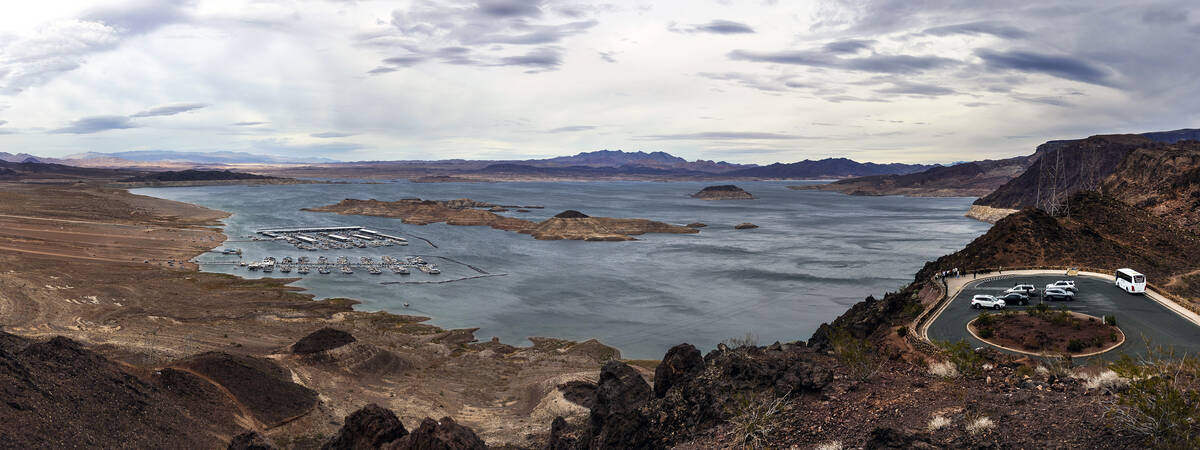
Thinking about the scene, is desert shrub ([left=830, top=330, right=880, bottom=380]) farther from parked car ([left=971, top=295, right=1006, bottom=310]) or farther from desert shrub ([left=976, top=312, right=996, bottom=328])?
parked car ([left=971, top=295, right=1006, bottom=310])

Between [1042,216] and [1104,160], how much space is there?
164618 millimetres

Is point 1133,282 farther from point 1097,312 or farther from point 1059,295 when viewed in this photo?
point 1097,312

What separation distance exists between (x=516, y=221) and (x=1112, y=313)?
122239 mm

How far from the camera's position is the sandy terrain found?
3416cm

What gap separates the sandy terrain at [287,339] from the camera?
34156 mm

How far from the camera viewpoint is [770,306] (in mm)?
66000

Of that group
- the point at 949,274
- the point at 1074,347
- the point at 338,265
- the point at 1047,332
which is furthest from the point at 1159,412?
the point at 338,265

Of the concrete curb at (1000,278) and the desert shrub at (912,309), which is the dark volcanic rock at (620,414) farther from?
the desert shrub at (912,309)

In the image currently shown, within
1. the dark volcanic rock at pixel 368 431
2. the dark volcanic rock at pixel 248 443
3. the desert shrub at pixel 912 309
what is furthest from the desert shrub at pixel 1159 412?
the dark volcanic rock at pixel 248 443

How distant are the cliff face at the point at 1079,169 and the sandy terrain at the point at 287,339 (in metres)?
169

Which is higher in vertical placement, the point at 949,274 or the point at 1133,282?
the point at 1133,282

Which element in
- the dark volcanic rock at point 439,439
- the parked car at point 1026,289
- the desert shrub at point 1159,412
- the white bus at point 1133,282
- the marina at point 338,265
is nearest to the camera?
the desert shrub at point 1159,412

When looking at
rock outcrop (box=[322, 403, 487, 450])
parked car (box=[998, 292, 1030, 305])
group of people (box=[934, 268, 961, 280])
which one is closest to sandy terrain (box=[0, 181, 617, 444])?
rock outcrop (box=[322, 403, 487, 450])

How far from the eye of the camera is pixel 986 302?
33.5 m
